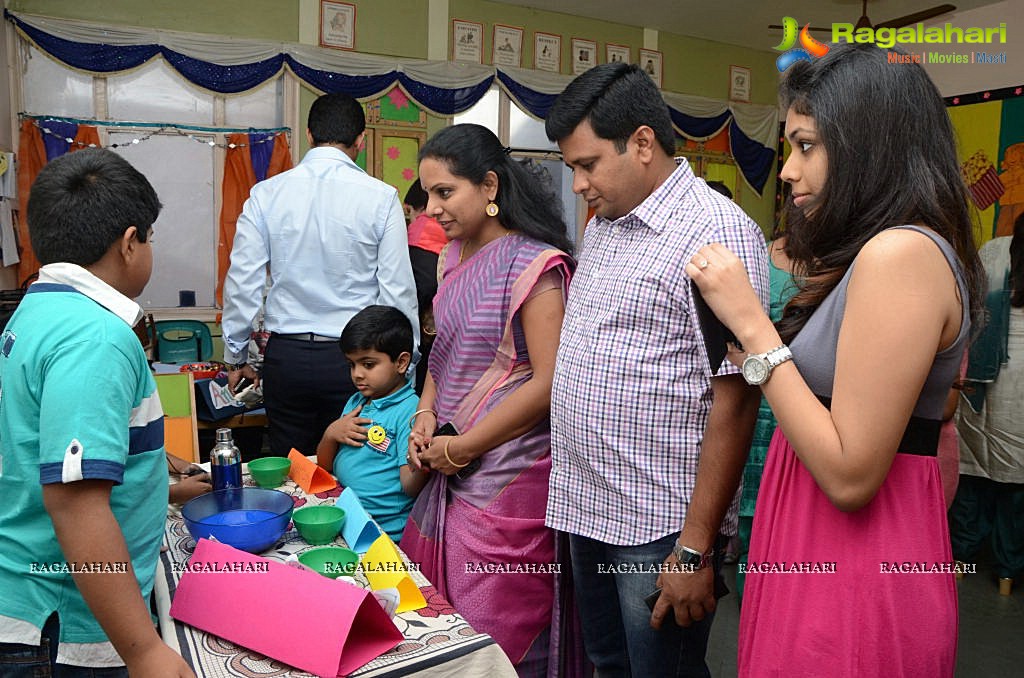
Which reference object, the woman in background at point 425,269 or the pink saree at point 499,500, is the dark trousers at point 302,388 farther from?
the pink saree at point 499,500

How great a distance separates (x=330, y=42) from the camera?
5.33 meters

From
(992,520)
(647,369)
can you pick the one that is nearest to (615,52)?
(992,520)

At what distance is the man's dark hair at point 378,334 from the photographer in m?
1.97

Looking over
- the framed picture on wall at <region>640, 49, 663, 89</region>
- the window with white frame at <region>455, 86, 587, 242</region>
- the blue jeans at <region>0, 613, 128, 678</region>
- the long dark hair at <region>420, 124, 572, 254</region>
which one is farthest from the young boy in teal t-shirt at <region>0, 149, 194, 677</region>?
the framed picture on wall at <region>640, 49, 663, 89</region>

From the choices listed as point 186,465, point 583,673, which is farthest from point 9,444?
point 583,673

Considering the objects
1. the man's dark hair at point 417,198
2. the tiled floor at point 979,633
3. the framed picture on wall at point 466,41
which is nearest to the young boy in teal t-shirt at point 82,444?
the tiled floor at point 979,633

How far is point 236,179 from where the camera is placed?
512 cm

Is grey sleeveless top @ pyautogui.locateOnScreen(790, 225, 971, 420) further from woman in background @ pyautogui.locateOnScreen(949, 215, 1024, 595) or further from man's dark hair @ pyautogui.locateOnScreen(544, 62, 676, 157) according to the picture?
woman in background @ pyautogui.locateOnScreen(949, 215, 1024, 595)

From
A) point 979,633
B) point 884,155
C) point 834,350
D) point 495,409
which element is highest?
point 884,155

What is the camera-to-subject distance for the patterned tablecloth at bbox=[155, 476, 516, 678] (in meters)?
1.04

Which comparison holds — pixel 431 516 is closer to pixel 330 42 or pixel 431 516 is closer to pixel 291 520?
pixel 291 520

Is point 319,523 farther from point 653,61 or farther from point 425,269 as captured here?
point 653,61

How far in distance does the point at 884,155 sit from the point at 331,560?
A: 1.08 m

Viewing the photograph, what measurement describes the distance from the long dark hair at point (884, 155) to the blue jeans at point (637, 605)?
0.68 m
